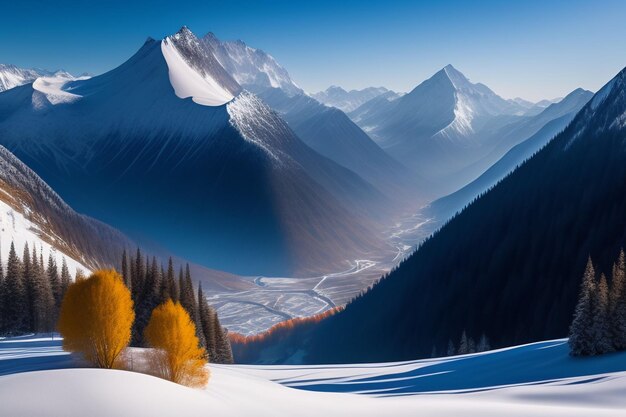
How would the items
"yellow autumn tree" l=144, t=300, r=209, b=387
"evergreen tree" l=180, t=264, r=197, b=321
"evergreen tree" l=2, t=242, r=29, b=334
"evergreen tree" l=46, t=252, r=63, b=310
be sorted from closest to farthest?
"yellow autumn tree" l=144, t=300, r=209, b=387 < "evergreen tree" l=180, t=264, r=197, b=321 < "evergreen tree" l=2, t=242, r=29, b=334 < "evergreen tree" l=46, t=252, r=63, b=310

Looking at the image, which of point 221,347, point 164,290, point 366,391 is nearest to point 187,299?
point 164,290

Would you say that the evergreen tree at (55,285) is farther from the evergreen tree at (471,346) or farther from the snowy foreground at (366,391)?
the evergreen tree at (471,346)

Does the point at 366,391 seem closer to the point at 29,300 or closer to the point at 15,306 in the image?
the point at 29,300

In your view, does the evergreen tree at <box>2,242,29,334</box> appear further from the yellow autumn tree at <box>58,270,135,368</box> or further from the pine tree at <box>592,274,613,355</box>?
the pine tree at <box>592,274,613,355</box>

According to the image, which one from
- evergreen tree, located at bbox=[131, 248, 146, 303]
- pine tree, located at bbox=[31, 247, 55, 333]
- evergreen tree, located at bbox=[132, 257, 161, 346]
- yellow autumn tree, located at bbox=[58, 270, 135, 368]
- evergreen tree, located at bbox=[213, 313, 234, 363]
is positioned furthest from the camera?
evergreen tree, located at bbox=[213, 313, 234, 363]

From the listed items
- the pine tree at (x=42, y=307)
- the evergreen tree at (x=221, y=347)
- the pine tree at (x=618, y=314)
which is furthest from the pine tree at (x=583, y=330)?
the pine tree at (x=42, y=307)

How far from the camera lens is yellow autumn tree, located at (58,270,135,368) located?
3900 cm

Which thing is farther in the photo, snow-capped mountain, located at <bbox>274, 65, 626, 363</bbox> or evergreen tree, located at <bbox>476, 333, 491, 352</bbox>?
snow-capped mountain, located at <bbox>274, 65, 626, 363</bbox>

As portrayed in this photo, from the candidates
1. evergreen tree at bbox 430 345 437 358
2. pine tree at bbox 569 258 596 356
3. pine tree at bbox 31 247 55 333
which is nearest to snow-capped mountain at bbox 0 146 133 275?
pine tree at bbox 31 247 55 333

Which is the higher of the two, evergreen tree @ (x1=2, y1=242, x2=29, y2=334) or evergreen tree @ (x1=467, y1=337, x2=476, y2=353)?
evergreen tree @ (x1=2, y1=242, x2=29, y2=334)

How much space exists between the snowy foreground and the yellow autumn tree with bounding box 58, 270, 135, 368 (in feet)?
6.32

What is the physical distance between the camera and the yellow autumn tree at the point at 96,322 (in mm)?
39000

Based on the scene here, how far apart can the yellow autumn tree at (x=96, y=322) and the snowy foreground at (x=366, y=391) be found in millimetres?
1926

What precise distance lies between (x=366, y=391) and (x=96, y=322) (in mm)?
26858
